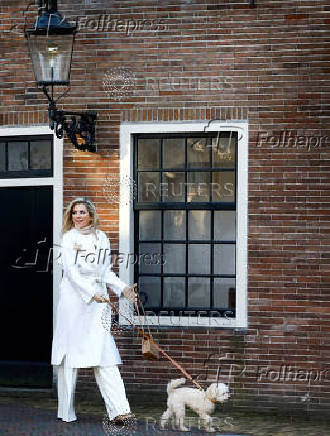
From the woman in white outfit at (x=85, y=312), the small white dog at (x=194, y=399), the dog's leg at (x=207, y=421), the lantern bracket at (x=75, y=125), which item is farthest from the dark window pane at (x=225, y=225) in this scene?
the dog's leg at (x=207, y=421)

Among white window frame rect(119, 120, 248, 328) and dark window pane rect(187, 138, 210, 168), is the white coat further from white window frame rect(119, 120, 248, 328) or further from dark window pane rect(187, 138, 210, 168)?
dark window pane rect(187, 138, 210, 168)

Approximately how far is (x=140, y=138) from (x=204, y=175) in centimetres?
82

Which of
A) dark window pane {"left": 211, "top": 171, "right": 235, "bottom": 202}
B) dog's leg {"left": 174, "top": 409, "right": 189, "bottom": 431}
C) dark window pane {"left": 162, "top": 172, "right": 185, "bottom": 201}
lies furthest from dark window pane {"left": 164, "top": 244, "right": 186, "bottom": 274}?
dog's leg {"left": 174, "top": 409, "right": 189, "bottom": 431}

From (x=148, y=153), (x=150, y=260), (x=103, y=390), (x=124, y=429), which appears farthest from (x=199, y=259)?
(x=124, y=429)

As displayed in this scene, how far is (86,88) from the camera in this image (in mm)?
11820

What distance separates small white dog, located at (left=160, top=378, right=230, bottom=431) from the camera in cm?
975

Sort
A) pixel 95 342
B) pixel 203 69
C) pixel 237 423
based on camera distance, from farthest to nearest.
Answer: pixel 203 69 < pixel 237 423 < pixel 95 342

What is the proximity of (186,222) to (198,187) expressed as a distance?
412 mm

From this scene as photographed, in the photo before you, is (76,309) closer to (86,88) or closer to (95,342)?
(95,342)

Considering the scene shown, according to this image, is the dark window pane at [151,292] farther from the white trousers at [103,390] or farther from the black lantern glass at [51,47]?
the black lantern glass at [51,47]

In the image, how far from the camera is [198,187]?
11797mm

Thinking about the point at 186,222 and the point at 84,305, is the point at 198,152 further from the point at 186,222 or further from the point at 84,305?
the point at 84,305

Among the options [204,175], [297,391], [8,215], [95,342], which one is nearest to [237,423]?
[297,391]

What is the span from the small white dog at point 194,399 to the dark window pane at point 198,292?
6.69 feet
